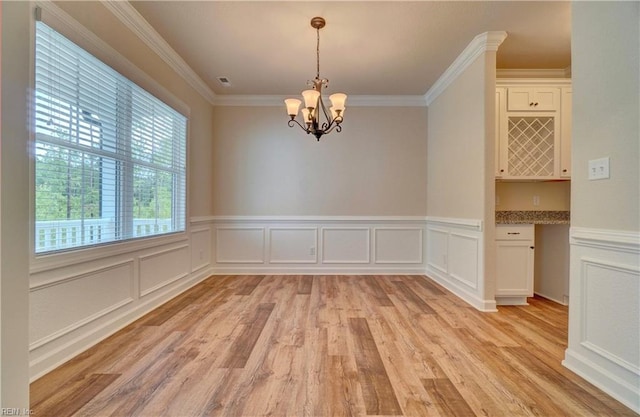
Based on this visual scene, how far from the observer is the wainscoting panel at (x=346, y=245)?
179 inches

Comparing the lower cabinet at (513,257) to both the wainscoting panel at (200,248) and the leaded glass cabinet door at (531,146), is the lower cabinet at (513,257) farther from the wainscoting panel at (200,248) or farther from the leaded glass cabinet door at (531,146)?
the wainscoting panel at (200,248)

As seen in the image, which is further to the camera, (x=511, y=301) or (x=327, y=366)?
(x=511, y=301)

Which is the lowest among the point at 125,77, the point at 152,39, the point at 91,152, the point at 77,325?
the point at 77,325

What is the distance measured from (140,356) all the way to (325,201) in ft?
10.3

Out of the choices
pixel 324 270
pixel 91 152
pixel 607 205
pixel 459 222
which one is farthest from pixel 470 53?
pixel 91 152

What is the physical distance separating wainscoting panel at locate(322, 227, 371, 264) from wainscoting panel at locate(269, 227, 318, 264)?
0.18m

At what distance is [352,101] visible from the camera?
4.50 meters

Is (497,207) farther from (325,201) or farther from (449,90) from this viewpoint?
(325,201)

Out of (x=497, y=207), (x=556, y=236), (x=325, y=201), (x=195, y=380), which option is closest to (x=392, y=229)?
(x=325, y=201)

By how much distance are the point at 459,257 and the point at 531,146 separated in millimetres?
1530

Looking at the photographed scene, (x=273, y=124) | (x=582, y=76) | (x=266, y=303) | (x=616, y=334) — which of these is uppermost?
(x=273, y=124)

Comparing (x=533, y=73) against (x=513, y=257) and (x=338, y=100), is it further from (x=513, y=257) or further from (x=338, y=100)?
(x=338, y=100)

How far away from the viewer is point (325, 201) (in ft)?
15.0

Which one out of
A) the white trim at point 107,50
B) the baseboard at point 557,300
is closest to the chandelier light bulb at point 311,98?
the white trim at point 107,50
